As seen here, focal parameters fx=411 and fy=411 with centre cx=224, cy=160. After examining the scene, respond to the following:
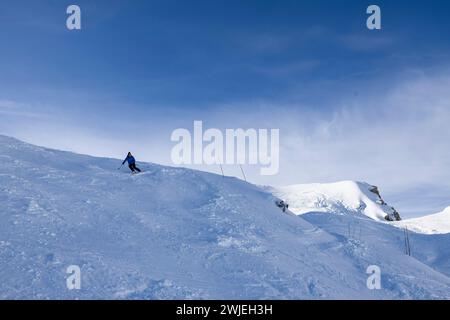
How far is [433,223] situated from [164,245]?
76.0 m

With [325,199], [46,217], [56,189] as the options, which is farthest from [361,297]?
[325,199]

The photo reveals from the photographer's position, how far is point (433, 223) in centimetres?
7800

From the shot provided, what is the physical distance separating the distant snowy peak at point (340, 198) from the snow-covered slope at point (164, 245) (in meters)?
53.3

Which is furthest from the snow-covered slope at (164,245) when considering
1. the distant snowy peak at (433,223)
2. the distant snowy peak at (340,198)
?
the distant snowy peak at (340,198)

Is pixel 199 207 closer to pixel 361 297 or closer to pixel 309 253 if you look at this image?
pixel 309 253

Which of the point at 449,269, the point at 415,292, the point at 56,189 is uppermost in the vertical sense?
the point at 56,189

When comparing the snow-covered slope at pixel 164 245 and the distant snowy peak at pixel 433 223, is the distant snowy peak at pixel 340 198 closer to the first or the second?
the distant snowy peak at pixel 433 223

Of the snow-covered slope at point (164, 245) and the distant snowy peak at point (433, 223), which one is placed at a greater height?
the snow-covered slope at point (164, 245)

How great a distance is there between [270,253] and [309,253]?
2040 millimetres

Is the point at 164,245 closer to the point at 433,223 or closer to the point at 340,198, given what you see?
the point at 433,223

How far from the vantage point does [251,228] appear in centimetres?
1800

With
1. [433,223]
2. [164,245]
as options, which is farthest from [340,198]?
[164,245]

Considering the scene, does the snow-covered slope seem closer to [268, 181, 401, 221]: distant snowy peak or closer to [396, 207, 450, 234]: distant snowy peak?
[396, 207, 450, 234]: distant snowy peak

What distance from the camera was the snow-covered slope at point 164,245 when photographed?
12148mm
